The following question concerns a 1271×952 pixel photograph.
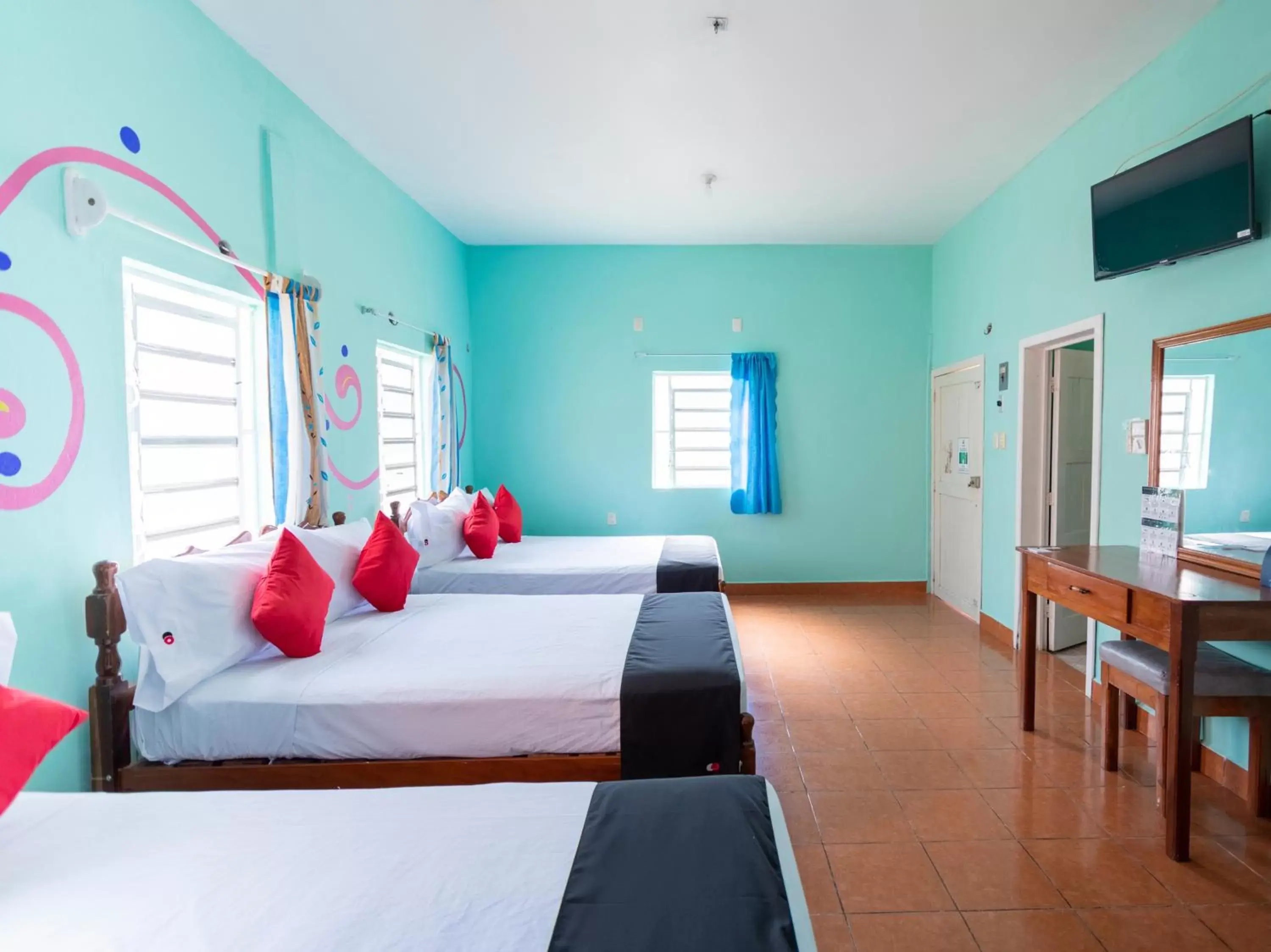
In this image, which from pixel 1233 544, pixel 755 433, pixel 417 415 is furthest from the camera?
pixel 755 433

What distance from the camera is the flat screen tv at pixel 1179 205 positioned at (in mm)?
2367

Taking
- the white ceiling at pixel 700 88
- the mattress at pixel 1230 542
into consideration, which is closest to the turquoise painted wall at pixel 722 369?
the white ceiling at pixel 700 88

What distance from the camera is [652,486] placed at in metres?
5.77

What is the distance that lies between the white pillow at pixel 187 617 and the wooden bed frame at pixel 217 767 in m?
0.07

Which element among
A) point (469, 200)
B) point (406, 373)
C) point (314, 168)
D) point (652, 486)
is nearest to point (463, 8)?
point (314, 168)

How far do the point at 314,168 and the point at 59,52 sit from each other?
4.47ft

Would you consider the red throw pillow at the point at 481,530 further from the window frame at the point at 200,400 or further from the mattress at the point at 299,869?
the mattress at the point at 299,869

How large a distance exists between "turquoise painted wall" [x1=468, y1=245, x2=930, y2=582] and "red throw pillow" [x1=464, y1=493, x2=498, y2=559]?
137 centimetres

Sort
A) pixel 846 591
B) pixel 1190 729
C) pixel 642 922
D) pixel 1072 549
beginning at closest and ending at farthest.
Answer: pixel 642 922
pixel 1190 729
pixel 1072 549
pixel 846 591

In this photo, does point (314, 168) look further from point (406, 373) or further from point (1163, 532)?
point (1163, 532)

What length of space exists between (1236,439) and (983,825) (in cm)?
173

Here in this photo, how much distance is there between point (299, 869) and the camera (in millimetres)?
1225

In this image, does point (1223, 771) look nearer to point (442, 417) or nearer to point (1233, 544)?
point (1233, 544)

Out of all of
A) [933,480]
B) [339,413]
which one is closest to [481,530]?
[339,413]
